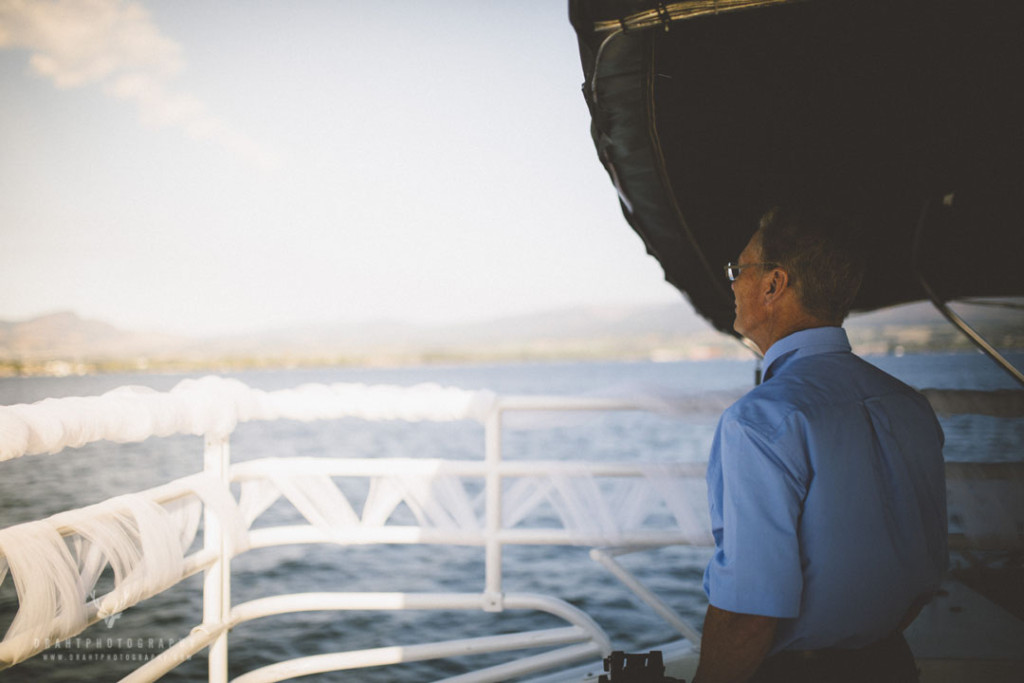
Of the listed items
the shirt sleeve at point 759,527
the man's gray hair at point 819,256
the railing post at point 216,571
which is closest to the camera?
the shirt sleeve at point 759,527

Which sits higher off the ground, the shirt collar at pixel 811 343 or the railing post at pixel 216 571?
the shirt collar at pixel 811 343

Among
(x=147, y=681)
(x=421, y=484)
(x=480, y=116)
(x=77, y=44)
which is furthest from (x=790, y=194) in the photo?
(x=77, y=44)

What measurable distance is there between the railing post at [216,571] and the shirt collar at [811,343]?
1668 millimetres

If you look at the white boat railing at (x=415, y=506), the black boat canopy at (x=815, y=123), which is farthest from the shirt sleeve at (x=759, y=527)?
the white boat railing at (x=415, y=506)

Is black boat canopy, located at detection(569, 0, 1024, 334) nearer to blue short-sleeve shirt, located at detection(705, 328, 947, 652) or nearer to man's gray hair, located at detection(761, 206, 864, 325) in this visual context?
man's gray hair, located at detection(761, 206, 864, 325)

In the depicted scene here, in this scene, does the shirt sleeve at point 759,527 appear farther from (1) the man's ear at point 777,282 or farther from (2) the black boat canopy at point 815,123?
(2) the black boat canopy at point 815,123

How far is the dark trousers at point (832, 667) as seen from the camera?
3.53 feet

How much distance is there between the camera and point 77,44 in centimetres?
4072

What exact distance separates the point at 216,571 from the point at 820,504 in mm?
1805

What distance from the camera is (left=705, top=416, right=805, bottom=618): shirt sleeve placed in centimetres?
98

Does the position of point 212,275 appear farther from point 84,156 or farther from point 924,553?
point 924,553

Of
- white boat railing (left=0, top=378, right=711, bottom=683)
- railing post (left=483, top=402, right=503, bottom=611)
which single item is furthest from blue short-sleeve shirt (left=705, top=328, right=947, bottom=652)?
railing post (left=483, top=402, right=503, bottom=611)

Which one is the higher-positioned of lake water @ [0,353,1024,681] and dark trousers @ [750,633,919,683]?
dark trousers @ [750,633,919,683]

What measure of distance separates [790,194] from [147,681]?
2.48 metres
